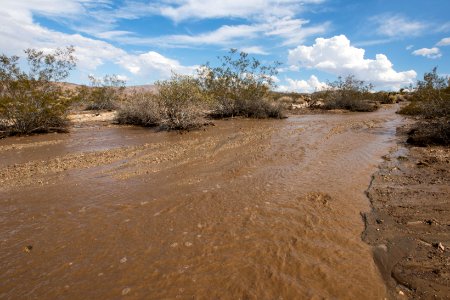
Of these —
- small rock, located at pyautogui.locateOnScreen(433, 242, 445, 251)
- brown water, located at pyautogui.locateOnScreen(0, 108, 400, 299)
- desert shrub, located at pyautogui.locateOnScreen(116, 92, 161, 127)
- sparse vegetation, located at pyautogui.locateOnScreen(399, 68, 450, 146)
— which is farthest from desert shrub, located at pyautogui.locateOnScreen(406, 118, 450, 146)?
desert shrub, located at pyautogui.locateOnScreen(116, 92, 161, 127)

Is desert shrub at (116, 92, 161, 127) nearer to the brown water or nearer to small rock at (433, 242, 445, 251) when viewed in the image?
the brown water

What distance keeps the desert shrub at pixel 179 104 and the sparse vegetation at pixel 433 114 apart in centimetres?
906

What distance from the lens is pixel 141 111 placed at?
17766 mm

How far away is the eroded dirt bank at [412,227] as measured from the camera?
339 centimetres

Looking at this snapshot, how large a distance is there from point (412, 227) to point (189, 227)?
3.07 meters

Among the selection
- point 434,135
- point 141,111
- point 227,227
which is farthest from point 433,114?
point 141,111

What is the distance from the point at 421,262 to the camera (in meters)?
3.72

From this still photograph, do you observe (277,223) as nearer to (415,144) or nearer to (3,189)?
(3,189)

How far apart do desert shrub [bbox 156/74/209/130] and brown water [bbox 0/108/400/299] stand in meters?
6.35

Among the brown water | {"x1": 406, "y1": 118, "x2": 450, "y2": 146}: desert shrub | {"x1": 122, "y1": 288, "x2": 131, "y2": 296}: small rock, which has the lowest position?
{"x1": 122, "y1": 288, "x2": 131, "y2": 296}: small rock

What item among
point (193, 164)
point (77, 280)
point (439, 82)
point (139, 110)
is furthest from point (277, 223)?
point (139, 110)

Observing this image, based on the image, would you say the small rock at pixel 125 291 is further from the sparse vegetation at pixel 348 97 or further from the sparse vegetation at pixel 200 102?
the sparse vegetation at pixel 348 97

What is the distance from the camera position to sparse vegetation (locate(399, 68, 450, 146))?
33.7ft

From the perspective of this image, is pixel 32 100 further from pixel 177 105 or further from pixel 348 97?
pixel 348 97
